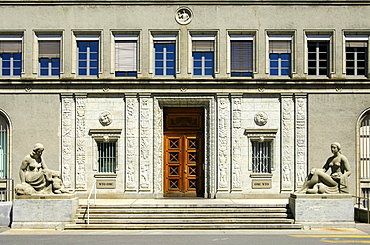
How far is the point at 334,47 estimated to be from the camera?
19.0 metres

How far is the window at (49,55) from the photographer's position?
1912 cm

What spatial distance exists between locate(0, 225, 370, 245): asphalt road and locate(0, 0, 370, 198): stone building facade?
437cm

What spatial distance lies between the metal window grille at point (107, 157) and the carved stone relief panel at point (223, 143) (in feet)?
14.2

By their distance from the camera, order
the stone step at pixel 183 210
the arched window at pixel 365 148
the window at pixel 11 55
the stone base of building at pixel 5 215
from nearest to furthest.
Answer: the stone base of building at pixel 5 215 < the stone step at pixel 183 210 < the arched window at pixel 365 148 < the window at pixel 11 55

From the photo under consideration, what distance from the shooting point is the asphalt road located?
12.7 m

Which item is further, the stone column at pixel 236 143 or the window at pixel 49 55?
the window at pixel 49 55

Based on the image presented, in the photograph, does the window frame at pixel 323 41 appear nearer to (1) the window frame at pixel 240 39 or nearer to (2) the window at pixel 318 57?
(2) the window at pixel 318 57

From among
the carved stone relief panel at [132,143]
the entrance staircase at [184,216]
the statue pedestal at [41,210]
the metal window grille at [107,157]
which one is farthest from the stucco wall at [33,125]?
the entrance staircase at [184,216]

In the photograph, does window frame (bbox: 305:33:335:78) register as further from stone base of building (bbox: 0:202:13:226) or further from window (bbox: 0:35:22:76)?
stone base of building (bbox: 0:202:13:226)

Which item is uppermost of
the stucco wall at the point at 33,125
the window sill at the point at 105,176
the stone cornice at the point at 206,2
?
the stone cornice at the point at 206,2

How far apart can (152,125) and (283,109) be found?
5425mm

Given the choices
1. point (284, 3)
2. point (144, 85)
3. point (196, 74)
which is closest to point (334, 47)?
point (284, 3)

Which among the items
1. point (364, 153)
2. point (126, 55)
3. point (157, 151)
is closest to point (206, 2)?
point (126, 55)

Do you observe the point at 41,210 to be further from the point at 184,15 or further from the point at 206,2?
the point at 206,2
